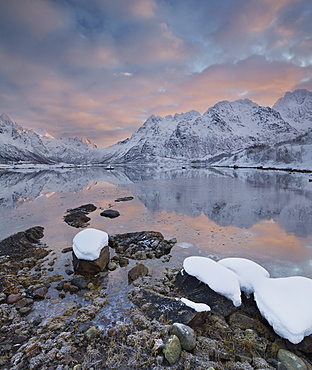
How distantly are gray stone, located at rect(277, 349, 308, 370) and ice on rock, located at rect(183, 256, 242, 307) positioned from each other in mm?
1487

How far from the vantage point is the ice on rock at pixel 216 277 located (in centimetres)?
588

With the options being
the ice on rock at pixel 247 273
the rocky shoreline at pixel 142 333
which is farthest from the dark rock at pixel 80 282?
the ice on rock at pixel 247 273

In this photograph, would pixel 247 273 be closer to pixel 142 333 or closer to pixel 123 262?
pixel 142 333

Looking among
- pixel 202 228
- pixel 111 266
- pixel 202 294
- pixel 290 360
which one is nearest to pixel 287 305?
pixel 290 360

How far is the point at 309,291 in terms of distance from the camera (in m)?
5.20

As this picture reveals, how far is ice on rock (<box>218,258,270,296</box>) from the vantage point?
20.0 ft

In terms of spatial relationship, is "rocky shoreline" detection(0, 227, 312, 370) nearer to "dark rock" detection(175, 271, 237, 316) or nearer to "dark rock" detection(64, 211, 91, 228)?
"dark rock" detection(175, 271, 237, 316)

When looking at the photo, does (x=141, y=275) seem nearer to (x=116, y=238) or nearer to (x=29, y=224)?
(x=116, y=238)

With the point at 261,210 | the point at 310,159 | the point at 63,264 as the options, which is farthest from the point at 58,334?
the point at 310,159

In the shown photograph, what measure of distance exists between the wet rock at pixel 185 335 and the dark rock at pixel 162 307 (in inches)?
16.5

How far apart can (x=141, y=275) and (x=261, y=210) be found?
46.7ft

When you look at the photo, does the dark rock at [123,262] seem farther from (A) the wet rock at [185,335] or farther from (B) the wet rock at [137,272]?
(A) the wet rock at [185,335]

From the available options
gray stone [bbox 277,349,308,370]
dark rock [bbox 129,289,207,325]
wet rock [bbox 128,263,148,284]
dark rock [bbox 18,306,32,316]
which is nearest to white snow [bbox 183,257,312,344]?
gray stone [bbox 277,349,308,370]

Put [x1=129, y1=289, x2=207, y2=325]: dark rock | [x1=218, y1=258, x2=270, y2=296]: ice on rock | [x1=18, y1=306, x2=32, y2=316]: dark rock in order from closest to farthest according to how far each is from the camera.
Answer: [x1=129, y1=289, x2=207, y2=325]: dark rock → [x1=18, y1=306, x2=32, y2=316]: dark rock → [x1=218, y1=258, x2=270, y2=296]: ice on rock
